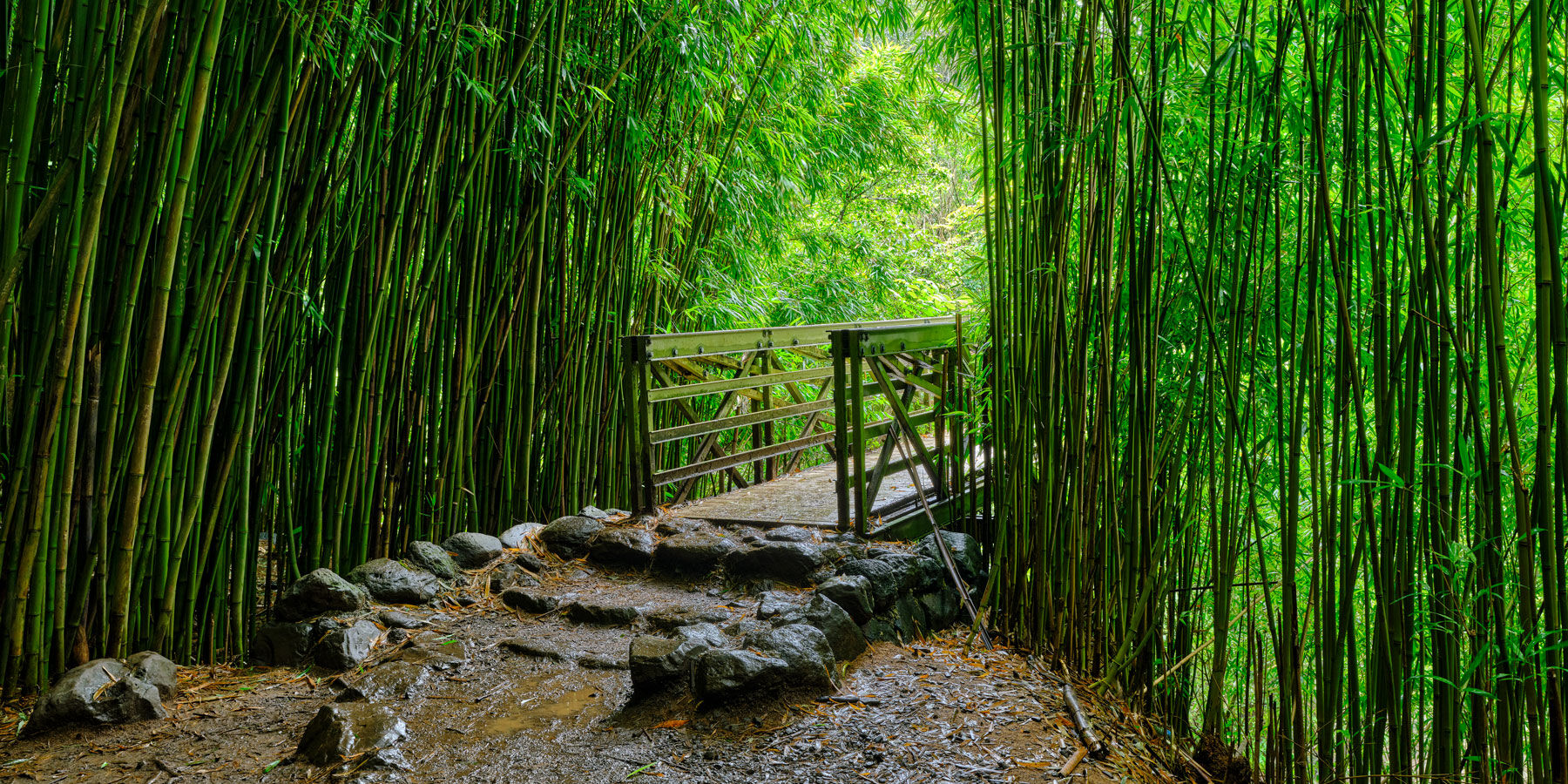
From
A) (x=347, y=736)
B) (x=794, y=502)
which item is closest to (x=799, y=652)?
(x=347, y=736)

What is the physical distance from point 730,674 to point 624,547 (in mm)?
1167

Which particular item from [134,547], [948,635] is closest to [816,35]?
[948,635]

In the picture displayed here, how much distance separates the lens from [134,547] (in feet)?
6.40

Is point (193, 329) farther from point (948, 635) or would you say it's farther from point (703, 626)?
point (948, 635)

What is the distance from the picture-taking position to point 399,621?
2324 mm

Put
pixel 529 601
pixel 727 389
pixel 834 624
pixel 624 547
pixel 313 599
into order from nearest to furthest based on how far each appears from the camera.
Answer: pixel 834 624 < pixel 313 599 < pixel 529 601 < pixel 624 547 < pixel 727 389

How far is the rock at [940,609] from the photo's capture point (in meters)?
2.52

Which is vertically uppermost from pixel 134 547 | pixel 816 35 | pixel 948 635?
pixel 816 35

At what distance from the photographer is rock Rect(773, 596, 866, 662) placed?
2107 mm

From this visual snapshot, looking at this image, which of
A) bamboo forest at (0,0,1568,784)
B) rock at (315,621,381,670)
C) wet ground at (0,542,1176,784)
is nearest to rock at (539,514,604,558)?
→ bamboo forest at (0,0,1568,784)

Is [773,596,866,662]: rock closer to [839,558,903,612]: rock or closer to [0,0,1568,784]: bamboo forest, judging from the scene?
[0,0,1568,784]: bamboo forest

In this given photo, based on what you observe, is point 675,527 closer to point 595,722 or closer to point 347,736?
point 595,722

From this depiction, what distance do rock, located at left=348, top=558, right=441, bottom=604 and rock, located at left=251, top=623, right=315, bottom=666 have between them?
247 mm

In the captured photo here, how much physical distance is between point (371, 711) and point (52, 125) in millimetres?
1347
